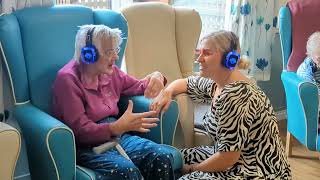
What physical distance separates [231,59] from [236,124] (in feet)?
0.86

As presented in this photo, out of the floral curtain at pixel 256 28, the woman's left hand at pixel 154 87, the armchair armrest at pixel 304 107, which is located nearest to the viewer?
the woman's left hand at pixel 154 87

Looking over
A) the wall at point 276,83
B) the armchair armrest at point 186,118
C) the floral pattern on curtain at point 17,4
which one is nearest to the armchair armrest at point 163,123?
the armchair armrest at point 186,118

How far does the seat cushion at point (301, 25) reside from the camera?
3029 mm

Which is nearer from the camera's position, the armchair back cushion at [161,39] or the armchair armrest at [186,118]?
the armchair armrest at [186,118]

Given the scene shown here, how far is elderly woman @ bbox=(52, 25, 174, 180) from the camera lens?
1.81 m

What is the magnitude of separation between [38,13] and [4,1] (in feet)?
0.52

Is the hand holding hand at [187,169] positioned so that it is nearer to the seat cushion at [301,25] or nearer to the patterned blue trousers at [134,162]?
the patterned blue trousers at [134,162]

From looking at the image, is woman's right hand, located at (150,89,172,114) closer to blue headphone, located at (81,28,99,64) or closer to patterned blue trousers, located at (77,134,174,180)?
patterned blue trousers, located at (77,134,174,180)

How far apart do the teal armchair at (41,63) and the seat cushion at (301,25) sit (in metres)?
1.33

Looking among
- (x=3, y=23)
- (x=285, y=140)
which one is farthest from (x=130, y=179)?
(x=285, y=140)

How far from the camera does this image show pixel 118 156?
1833mm

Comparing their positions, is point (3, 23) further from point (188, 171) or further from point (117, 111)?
point (188, 171)

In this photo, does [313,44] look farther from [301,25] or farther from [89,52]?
[89,52]

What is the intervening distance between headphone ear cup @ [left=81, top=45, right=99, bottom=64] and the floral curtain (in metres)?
1.59
